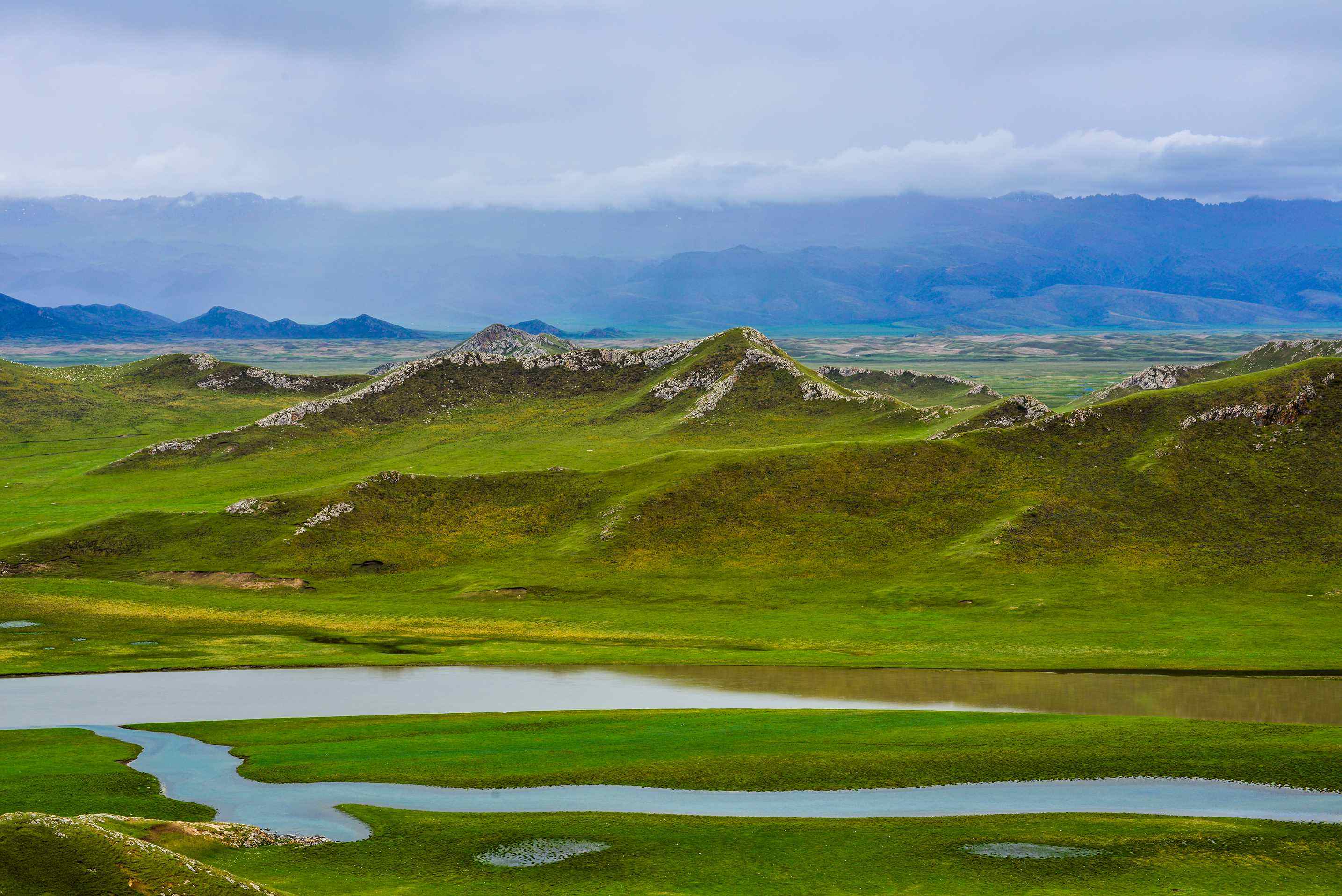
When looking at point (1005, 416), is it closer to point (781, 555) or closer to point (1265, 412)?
point (1265, 412)

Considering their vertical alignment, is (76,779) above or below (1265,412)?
below

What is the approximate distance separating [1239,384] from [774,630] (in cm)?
9028

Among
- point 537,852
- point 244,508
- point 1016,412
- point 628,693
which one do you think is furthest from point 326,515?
point 537,852

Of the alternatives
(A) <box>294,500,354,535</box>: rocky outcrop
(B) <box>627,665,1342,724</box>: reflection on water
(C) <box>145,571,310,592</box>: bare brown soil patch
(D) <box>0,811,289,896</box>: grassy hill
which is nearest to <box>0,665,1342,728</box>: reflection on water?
(B) <box>627,665,1342,724</box>: reflection on water

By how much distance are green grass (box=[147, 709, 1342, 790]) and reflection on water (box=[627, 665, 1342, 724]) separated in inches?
260

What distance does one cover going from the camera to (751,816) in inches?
1977

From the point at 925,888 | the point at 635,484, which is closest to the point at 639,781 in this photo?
the point at 925,888

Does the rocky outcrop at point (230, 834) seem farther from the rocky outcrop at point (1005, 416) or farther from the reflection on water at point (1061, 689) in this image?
the rocky outcrop at point (1005, 416)

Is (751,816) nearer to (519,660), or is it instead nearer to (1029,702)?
(1029,702)

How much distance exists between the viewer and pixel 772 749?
62.2 metres

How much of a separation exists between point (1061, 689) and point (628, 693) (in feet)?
107

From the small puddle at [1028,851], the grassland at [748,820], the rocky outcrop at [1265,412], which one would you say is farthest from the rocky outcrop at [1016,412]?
the small puddle at [1028,851]

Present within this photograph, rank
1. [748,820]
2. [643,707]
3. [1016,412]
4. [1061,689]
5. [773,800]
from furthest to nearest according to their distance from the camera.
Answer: [1016,412] < [1061,689] < [643,707] < [773,800] < [748,820]

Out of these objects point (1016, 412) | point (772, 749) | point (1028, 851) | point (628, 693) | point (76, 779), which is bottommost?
point (628, 693)
